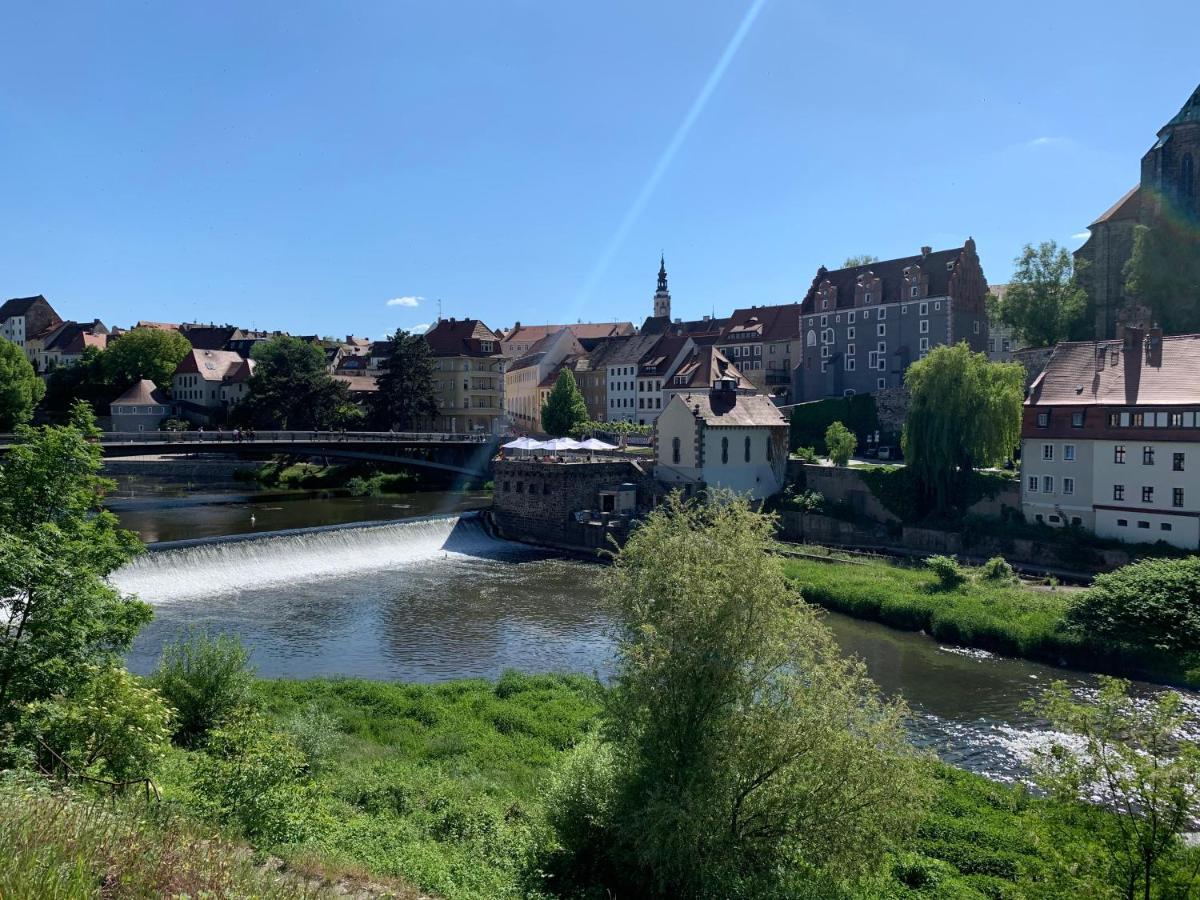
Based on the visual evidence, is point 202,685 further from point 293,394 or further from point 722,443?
point 293,394

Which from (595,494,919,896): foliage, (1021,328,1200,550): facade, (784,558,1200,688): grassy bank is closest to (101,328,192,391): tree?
(784,558,1200,688): grassy bank

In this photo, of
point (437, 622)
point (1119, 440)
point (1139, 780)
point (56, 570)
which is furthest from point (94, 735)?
point (1119, 440)

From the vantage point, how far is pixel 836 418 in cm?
5959

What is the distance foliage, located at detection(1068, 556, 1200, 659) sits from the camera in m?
24.2

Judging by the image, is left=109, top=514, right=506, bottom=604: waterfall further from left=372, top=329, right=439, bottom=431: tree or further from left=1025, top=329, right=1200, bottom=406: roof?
left=372, top=329, right=439, bottom=431: tree

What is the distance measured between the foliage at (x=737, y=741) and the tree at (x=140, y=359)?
9966 cm

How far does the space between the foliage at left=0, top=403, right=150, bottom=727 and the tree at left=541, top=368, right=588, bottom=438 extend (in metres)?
59.8

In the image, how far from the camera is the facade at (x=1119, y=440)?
33.5 metres

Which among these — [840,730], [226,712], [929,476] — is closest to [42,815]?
[840,730]

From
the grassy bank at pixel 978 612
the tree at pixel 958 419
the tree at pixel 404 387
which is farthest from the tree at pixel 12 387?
the tree at pixel 958 419

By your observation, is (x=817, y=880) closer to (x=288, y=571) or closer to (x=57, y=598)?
(x=57, y=598)

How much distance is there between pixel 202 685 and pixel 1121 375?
120ft

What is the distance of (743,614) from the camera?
11.6 metres

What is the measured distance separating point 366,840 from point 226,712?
6759 mm
